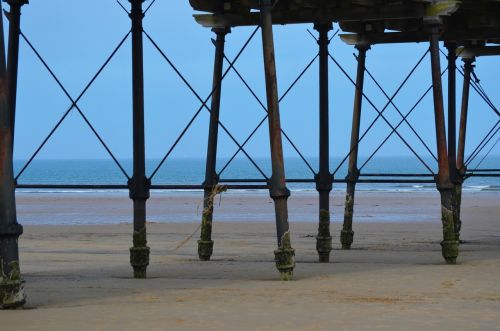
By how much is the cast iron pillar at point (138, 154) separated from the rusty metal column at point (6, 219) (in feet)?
12.0

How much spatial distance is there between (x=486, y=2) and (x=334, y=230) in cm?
1140

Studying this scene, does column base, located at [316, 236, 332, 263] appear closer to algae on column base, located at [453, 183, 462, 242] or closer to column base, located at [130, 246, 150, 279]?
column base, located at [130, 246, 150, 279]

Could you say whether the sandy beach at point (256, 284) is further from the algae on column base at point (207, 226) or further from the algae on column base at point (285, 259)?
the algae on column base at point (207, 226)

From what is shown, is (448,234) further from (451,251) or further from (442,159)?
(442,159)

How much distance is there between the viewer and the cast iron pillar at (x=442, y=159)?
57.6ft

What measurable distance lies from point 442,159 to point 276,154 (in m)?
3.84

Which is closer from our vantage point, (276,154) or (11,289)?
(11,289)

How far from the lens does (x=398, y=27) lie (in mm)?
20891

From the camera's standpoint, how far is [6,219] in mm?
11891

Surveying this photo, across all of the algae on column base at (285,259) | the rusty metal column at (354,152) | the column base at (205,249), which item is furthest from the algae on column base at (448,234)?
the column base at (205,249)

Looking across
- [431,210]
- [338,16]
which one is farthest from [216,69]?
[431,210]

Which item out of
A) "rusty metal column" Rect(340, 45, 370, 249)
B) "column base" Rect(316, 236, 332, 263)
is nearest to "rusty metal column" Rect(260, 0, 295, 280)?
"column base" Rect(316, 236, 332, 263)

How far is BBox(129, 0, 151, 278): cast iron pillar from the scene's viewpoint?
15.6 m

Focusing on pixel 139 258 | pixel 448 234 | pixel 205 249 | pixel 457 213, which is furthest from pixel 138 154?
pixel 457 213
